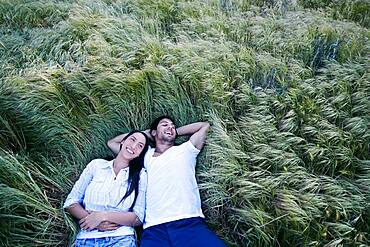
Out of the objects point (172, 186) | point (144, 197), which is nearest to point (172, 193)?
point (172, 186)

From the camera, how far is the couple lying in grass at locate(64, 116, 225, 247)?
117 inches

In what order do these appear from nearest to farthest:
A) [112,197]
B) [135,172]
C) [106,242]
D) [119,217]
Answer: [106,242] < [119,217] < [112,197] < [135,172]

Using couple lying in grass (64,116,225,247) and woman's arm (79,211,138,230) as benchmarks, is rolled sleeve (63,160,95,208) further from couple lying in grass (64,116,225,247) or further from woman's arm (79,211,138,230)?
woman's arm (79,211,138,230)

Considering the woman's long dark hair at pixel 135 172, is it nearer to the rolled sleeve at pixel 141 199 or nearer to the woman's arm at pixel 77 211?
the rolled sleeve at pixel 141 199

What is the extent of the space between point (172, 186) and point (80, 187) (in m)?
0.69

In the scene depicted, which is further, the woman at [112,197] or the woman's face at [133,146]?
the woman's face at [133,146]

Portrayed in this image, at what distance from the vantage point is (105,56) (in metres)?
4.30

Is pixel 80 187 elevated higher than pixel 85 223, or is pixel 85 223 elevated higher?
pixel 80 187

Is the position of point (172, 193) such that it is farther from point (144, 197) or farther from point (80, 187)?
point (80, 187)

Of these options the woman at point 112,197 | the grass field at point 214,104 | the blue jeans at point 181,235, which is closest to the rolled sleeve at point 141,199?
the woman at point 112,197

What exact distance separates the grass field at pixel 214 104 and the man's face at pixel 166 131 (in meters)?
0.29

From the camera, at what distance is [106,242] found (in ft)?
9.62

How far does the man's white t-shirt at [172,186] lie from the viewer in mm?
3088

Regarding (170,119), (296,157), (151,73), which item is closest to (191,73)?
(151,73)
